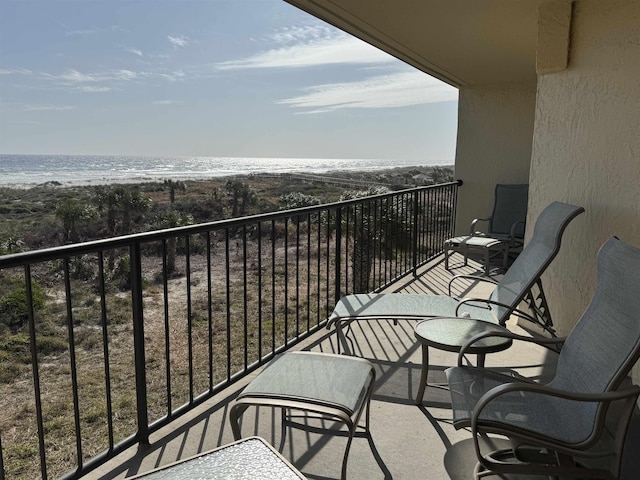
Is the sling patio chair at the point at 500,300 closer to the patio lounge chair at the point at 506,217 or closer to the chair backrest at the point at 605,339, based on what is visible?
the chair backrest at the point at 605,339

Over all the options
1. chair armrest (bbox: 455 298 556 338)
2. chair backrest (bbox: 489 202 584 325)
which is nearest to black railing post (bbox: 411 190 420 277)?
chair backrest (bbox: 489 202 584 325)

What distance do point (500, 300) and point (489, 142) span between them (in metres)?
4.69

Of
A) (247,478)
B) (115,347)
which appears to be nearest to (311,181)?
(115,347)

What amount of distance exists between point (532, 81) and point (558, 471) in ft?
21.1

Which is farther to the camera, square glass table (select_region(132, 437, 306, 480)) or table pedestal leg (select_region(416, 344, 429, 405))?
table pedestal leg (select_region(416, 344, 429, 405))

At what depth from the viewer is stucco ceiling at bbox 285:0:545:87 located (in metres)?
3.72

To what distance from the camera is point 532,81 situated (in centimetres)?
700

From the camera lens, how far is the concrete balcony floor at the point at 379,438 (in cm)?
213

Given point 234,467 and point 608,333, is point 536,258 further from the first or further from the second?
point 234,467

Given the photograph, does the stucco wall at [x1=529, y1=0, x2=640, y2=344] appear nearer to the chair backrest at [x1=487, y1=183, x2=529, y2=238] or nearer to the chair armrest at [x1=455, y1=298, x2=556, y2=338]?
the chair armrest at [x1=455, y1=298, x2=556, y2=338]

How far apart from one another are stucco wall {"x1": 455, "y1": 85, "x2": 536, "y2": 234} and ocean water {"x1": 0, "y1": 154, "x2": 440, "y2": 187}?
103ft

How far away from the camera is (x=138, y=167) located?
1962 inches

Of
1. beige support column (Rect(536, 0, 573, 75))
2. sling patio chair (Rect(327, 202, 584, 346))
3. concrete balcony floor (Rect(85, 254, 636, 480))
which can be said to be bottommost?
concrete balcony floor (Rect(85, 254, 636, 480))

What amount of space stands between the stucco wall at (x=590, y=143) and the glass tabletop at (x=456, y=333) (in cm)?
108
